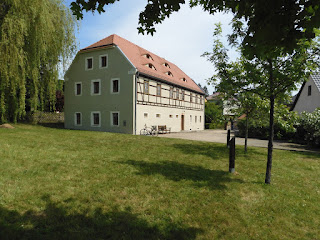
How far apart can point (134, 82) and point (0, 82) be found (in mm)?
9794

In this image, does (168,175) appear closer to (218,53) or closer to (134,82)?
(218,53)

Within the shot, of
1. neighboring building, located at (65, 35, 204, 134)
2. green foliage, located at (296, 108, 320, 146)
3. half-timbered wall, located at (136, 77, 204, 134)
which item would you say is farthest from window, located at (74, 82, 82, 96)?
green foliage, located at (296, 108, 320, 146)

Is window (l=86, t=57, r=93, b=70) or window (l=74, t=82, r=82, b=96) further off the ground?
window (l=86, t=57, r=93, b=70)

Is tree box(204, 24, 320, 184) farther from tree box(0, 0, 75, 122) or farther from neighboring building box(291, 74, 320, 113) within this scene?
neighboring building box(291, 74, 320, 113)

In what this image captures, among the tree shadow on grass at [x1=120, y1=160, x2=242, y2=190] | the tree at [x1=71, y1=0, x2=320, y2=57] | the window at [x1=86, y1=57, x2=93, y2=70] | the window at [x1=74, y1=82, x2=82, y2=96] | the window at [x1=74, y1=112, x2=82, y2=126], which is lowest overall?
the tree shadow on grass at [x1=120, y1=160, x2=242, y2=190]

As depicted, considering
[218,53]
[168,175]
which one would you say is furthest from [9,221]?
[218,53]

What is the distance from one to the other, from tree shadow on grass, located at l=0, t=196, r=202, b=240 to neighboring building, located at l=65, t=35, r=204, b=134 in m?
15.4

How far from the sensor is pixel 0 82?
14.0 metres

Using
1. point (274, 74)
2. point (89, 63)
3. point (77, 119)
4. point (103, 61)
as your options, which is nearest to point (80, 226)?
point (274, 74)

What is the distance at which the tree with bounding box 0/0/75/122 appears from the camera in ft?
45.1

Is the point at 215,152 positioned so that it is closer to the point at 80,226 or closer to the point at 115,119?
the point at 80,226

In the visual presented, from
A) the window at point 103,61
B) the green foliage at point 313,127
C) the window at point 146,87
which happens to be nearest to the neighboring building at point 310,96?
the green foliage at point 313,127

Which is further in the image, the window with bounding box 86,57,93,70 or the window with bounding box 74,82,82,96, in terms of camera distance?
the window with bounding box 74,82,82,96

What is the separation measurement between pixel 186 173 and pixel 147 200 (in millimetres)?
2278
